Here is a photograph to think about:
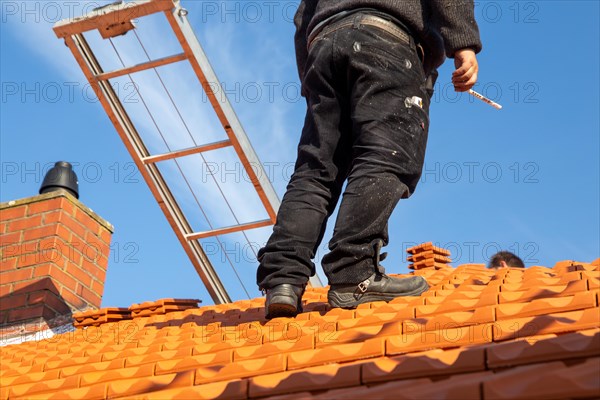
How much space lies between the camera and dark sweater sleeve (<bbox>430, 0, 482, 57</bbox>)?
3578 millimetres

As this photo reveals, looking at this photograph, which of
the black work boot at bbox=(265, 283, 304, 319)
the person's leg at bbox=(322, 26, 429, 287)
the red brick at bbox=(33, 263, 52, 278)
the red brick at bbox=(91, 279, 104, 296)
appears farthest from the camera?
the red brick at bbox=(91, 279, 104, 296)

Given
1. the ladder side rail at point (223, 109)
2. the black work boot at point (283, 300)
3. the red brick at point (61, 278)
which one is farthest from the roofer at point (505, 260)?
the black work boot at point (283, 300)

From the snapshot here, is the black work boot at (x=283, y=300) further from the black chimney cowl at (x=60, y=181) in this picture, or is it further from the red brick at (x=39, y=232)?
the black chimney cowl at (x=60, y=181)

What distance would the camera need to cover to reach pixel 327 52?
3717mm

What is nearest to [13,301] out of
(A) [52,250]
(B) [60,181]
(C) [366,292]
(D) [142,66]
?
(A) [52,250]

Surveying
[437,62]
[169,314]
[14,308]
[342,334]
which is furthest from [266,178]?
[342,334]

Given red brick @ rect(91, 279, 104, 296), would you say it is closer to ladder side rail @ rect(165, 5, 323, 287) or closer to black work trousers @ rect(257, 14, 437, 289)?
ladder side rail @ rect(165, 5, 323, 287)

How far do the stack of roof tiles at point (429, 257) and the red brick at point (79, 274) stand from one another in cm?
307

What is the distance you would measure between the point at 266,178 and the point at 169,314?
6.35 feet

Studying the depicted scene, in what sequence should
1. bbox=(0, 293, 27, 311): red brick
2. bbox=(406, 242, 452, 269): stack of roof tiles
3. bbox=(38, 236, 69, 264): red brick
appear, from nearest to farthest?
bbox=(406, 242, 452, 269): stack of roof tiles, bbox=(0, 293, 27, 311): red brick, bbox=(38, 236, 69, 264): red brick

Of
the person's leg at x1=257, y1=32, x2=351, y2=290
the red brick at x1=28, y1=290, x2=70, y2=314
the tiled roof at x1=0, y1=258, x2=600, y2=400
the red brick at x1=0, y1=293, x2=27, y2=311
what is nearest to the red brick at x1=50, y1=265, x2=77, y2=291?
the red brick at x1=28, y1=290, x2=70, y2=314

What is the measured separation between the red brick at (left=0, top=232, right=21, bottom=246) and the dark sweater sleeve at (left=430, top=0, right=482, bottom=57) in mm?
5380

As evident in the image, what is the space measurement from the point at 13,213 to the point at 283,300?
204 inches

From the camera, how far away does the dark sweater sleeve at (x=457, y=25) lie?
11.7ft
